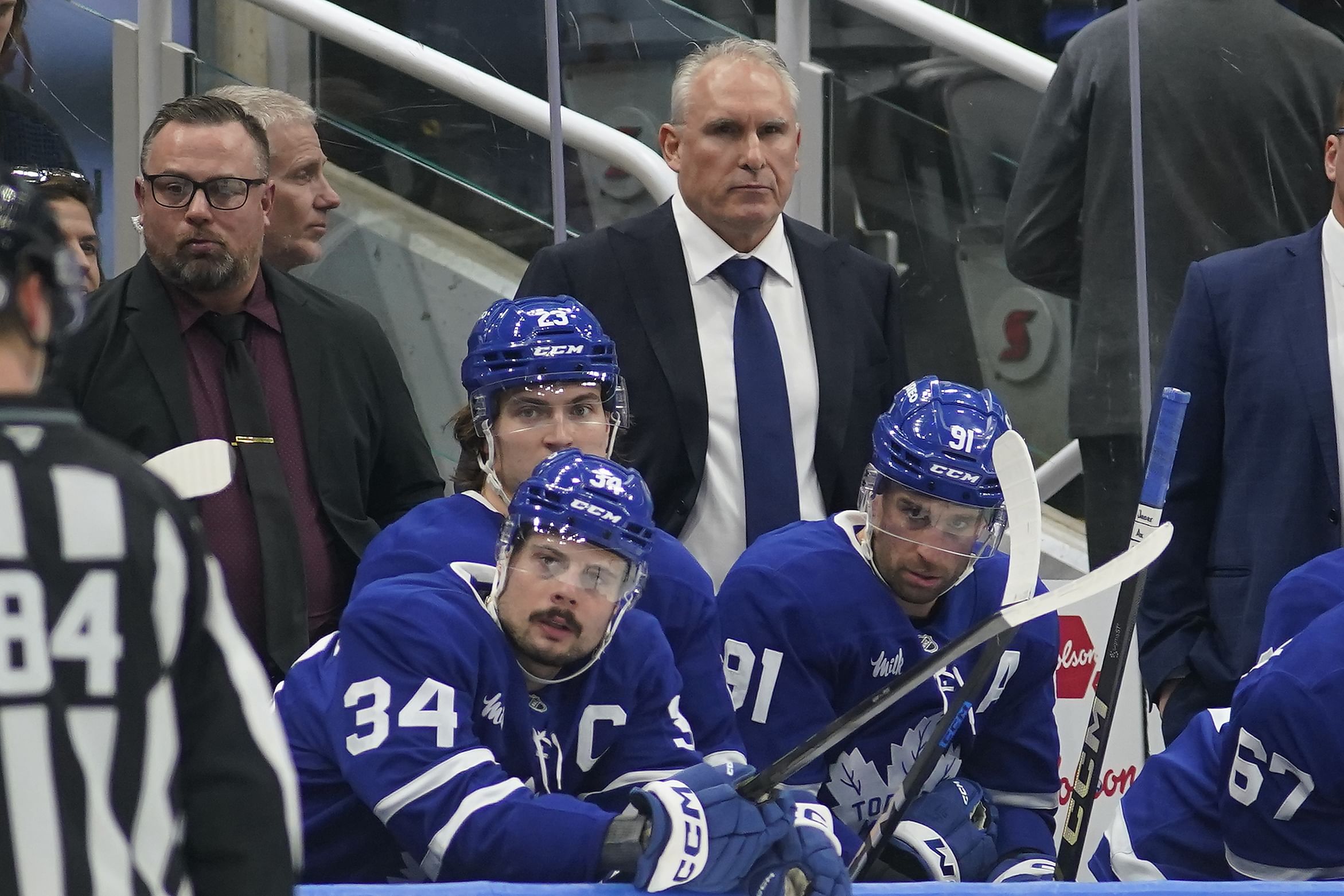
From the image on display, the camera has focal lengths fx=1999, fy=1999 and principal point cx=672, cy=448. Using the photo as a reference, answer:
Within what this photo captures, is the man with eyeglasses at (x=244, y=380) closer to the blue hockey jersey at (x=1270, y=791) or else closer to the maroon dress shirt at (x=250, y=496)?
the maroon dress shirt at (x=250, y=496)

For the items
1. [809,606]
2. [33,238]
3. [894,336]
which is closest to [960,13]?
[894,336]

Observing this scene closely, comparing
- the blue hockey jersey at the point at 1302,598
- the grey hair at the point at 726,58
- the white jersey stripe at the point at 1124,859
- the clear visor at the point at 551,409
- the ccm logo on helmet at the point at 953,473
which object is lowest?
the white jersey stripe at the point at 1124,859

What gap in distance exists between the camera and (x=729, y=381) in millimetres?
3072

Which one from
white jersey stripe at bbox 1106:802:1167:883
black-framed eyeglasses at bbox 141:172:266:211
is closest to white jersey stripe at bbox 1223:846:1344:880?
white jersey stripe at bbox 1106:802:1167:883

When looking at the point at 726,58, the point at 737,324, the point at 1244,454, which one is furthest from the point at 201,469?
the point at 1244,454

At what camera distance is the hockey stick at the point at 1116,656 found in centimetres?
242

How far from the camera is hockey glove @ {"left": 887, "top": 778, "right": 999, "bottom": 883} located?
2.57m

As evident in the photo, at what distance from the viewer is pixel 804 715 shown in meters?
2.68

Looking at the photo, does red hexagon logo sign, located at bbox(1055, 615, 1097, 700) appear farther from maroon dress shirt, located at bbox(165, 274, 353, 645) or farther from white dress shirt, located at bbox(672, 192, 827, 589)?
maroon dress shirt, located at bbox(165, 274, 353, 645)

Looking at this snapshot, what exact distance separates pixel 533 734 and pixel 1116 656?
0.74 m

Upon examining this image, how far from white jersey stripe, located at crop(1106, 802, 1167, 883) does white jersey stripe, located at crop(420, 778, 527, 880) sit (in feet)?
2.61

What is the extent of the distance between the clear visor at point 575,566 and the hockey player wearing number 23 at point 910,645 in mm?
471

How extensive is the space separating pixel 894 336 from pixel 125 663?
213 centimetres

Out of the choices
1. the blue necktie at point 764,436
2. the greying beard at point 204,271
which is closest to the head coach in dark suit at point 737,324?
the blue necktie at point 764,436
